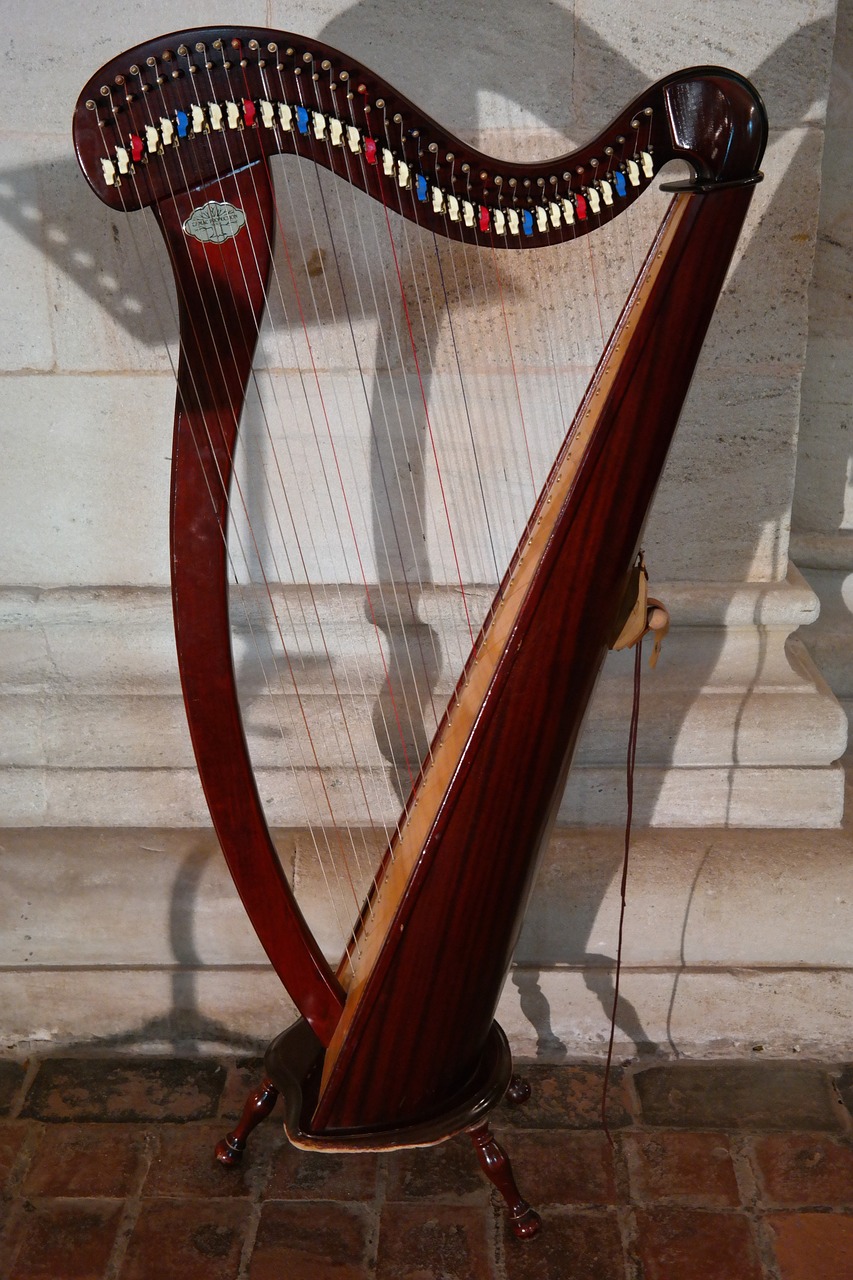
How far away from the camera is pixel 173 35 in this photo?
1195 mm

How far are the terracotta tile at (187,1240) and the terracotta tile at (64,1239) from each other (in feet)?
0.16

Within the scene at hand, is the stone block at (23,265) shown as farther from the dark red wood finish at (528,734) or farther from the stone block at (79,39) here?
the dark red wood finish at (528,734)

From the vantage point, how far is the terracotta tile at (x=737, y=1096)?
7.30 feet

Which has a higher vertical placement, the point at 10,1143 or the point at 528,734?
the point at 528,734

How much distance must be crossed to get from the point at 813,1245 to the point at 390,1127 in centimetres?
77

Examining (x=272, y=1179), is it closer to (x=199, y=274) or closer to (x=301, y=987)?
(x=301, y=987)

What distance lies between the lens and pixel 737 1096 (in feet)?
7.52

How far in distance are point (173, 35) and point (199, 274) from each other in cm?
25

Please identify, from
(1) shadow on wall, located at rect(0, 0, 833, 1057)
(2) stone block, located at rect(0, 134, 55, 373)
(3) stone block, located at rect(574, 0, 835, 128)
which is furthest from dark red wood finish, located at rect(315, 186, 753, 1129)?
(2) stone block, located at rect(0, 134, 55, 373)

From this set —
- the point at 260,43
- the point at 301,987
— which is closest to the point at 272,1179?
the point at 301,987

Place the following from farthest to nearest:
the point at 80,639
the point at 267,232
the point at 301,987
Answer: the point at 80,639 → the point at 301,987 → the point at 267,232

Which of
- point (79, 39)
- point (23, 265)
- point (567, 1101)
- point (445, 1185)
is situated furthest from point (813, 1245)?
point (79, 39)

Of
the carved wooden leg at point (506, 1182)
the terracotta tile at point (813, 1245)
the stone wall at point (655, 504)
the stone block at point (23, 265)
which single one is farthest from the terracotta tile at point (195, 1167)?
the stone block at point (23, 265)

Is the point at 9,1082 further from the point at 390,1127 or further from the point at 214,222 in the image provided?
the point at 214,222
